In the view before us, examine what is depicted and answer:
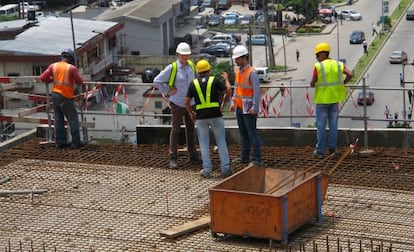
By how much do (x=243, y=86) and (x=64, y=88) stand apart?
315cm

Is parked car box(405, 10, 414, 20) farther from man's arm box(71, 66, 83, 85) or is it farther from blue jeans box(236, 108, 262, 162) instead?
blue jeans box(236, 108, 262, 162)

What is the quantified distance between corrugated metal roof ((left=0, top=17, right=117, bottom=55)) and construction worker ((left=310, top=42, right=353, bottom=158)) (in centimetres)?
4736

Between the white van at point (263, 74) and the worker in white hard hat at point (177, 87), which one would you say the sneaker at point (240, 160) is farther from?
the white van at point (263, 74)

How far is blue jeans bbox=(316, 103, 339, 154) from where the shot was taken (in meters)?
15.8

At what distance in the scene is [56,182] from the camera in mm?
15633

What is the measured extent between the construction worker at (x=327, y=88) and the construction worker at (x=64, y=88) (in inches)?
148

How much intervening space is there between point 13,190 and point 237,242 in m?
4.07

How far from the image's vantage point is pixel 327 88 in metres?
15.7

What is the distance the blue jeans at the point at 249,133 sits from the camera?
1552cm

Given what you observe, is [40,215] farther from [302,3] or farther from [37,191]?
[302,3]

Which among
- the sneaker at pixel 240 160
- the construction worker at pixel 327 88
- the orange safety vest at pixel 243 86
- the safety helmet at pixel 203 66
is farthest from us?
the sneaker at pixel 240 160

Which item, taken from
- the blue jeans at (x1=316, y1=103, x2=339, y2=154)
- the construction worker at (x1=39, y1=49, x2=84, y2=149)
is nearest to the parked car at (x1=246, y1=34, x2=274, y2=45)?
the construction worker at (x1=39, y1=49, x2=84, y2=149)

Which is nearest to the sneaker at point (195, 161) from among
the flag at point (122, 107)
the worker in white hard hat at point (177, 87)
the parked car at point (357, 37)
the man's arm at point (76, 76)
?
the worker in white hard hat at point (177, 87)

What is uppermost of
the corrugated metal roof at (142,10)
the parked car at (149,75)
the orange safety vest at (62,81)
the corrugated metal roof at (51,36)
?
the orange safety vest at (62,81)
